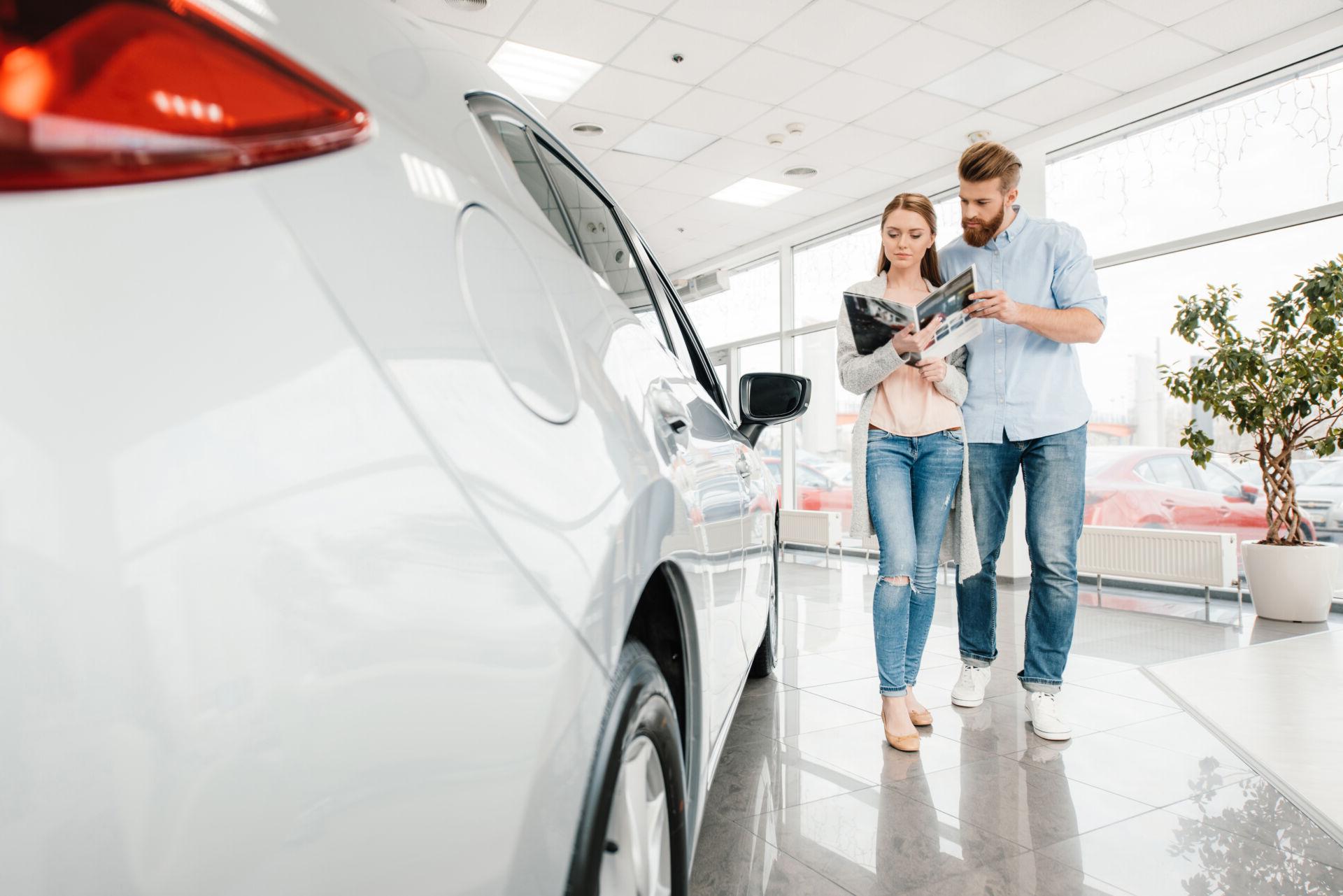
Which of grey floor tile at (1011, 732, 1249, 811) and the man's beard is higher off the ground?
the man's beard

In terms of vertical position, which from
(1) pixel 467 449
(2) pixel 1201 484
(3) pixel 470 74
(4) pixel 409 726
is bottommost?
(2) pixel 1201 484

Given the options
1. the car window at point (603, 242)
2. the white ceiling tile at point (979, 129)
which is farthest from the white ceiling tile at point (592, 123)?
the car window at point (603, 242)

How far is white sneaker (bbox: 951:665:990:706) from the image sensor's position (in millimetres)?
2773

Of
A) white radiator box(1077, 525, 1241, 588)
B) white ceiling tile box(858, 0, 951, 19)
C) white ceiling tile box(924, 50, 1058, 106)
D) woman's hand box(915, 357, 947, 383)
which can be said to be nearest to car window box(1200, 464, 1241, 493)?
white radiator box(1077, 525, 1241, 588)

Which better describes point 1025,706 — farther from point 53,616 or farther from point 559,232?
point 53,616

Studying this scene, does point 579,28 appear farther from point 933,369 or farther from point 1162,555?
point 1162,555

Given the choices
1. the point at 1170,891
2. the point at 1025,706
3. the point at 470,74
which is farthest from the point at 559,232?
the point at 1025,706

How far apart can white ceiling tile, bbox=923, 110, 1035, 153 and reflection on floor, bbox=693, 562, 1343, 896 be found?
4.53 meters

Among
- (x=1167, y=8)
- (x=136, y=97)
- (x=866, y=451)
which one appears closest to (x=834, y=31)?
(x=1167, y=8)

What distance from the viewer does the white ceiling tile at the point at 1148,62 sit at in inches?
205

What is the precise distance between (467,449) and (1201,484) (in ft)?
22.4

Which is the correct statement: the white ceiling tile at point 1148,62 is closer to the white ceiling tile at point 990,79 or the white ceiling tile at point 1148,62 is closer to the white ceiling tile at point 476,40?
the white ceiling tile at point 990,79

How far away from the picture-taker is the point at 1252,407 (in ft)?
15.3

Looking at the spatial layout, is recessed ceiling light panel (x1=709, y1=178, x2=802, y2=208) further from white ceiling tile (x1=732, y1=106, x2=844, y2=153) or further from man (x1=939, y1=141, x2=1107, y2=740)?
man (x1=939, y1=141, x2=1107, y2=740)
